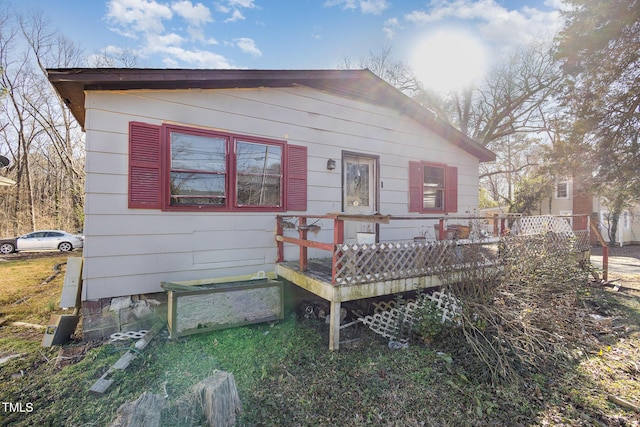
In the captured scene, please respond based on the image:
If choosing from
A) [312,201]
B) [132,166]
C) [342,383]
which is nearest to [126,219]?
[132,166]

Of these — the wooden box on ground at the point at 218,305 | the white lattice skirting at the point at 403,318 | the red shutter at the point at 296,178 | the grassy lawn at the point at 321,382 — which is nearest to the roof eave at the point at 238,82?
the red shutter at the point at 296,178

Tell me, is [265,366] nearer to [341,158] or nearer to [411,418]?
[411,418]

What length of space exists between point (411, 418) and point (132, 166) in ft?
14.2

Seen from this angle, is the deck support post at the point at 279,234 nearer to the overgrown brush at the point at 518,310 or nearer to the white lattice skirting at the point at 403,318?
the white lattice skirting at the point at 403,318

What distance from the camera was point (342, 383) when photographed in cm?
302

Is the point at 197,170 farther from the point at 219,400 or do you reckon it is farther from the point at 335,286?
the point at 219,400

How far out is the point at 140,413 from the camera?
203 centimetres

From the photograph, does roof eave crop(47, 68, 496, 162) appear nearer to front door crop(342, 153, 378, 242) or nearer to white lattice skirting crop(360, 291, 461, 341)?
front door crop(342, 153, 378, 242)

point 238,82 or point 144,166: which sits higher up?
point 238,82

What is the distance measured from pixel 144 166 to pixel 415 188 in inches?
207

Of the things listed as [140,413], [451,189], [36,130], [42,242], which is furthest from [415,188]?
[36,130]

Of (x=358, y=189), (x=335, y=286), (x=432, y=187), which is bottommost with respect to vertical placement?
(x=335, y=286)

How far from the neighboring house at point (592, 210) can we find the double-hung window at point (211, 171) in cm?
1878

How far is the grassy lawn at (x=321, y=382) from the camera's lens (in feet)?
8.57
